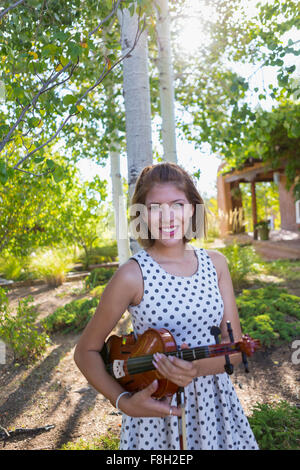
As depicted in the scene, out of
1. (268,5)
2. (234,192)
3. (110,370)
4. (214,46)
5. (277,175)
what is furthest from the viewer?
(234,192)

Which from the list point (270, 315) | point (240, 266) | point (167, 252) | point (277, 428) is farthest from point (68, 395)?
point (240, 266)

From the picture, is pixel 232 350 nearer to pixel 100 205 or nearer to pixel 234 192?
pixel 100 205

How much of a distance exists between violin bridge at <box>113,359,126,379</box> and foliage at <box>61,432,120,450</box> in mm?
1663

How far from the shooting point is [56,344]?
18.5ft

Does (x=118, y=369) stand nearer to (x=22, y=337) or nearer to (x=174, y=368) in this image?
(x=174, y=368)

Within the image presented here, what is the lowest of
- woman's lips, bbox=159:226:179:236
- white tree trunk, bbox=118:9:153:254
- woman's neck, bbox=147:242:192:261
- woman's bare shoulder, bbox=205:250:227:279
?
woman's bare shoulder, bbox=205:250:227:279

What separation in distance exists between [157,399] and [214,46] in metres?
6.45

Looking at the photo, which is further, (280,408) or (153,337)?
(280,408)

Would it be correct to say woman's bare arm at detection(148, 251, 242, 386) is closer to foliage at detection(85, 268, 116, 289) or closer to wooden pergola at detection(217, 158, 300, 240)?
foliage at detection(85, 268, 116, 289)

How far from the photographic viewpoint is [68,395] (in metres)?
4.02

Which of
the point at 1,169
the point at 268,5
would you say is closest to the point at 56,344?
the point at 1,169

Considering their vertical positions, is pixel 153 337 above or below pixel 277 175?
below

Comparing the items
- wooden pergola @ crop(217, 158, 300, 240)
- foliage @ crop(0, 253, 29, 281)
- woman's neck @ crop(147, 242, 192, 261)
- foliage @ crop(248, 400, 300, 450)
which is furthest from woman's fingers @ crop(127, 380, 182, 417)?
wooden pergola @ crop(217, 158, 300, 240)

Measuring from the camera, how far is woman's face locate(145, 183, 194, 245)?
1.57m
